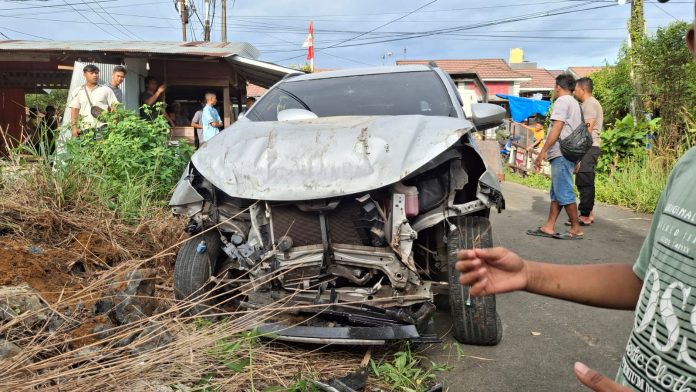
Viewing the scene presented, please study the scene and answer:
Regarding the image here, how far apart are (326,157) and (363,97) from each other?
135 centimetres

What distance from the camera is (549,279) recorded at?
4.36 ft

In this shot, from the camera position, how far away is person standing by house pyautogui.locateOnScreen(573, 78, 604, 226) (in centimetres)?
631

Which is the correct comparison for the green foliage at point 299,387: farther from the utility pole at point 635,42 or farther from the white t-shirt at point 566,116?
the utility pole at point 635,42

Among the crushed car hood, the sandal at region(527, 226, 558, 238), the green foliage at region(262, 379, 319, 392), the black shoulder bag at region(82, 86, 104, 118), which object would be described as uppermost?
the black shoulder bag at region(82, 86, 104, 118)

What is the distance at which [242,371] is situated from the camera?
2.50 meters

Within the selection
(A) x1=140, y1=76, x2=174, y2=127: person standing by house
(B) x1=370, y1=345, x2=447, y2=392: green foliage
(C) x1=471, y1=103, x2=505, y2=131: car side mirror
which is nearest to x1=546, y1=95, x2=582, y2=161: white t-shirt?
(C) x1=471, y1=103, x2=505, y2=131: car side mirror

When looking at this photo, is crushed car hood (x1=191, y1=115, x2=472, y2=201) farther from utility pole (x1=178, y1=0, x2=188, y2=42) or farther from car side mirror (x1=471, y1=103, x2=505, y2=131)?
utility pole (x1=178, y1=0, x2=188, y2=42)

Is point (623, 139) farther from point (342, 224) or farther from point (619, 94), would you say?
point (342, 224)

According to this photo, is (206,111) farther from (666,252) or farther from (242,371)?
(666,252)

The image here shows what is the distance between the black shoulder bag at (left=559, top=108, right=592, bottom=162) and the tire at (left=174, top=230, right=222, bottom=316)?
433 centimetres

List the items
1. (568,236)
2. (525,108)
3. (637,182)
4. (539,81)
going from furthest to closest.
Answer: (539,81) < (525,108) < (637,182) < (568,236)

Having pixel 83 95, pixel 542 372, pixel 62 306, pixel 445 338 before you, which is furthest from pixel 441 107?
pixel 83 95

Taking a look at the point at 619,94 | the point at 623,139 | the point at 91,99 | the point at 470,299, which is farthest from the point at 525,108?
the point at 470,299

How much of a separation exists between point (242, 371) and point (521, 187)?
425 inches
